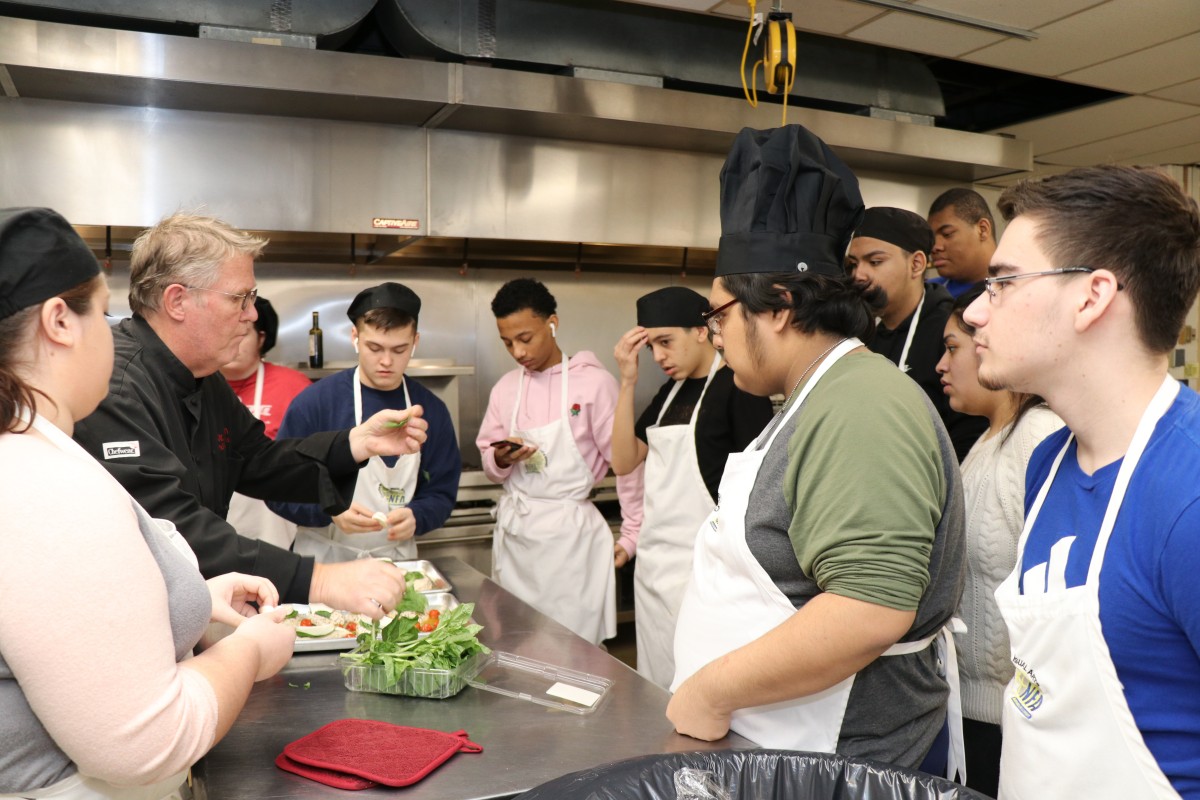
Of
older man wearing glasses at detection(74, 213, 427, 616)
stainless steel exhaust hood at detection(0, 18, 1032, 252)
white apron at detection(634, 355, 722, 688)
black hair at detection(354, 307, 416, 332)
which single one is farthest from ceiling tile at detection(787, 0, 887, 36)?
older man wearing glasses at detection(74, 213, 427, 616)

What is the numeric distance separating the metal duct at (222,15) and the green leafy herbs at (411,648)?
8.52 ft

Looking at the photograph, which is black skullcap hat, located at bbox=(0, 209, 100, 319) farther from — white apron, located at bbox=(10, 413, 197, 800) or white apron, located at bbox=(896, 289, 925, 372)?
white apron, located at bbox=(896, 289, 925, 372)

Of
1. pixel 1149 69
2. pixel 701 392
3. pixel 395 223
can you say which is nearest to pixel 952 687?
pixel 701 392

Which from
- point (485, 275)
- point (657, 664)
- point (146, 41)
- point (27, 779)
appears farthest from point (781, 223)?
point (485, 275)

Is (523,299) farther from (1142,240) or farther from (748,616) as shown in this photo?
(1142,240)

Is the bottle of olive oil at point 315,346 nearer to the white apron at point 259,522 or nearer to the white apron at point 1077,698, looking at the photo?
the white apron at point 259,522

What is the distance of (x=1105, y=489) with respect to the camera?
1.12 metres

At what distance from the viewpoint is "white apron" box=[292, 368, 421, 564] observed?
2.99 meters

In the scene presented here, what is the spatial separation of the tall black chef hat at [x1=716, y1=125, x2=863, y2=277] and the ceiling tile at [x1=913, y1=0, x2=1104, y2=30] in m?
2.54

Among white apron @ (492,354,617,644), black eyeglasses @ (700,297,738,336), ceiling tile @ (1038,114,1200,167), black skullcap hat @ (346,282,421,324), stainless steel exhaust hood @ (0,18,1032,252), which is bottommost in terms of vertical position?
white apron @ (492,354,617,644)

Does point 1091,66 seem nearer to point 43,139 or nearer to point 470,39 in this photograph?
point 470,39

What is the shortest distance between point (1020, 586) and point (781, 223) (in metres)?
0.68

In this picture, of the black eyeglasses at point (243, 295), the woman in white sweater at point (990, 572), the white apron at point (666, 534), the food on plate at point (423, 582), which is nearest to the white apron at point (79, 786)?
the black eyeglasses at point (243, 295)

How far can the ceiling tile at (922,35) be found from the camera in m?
3.83
